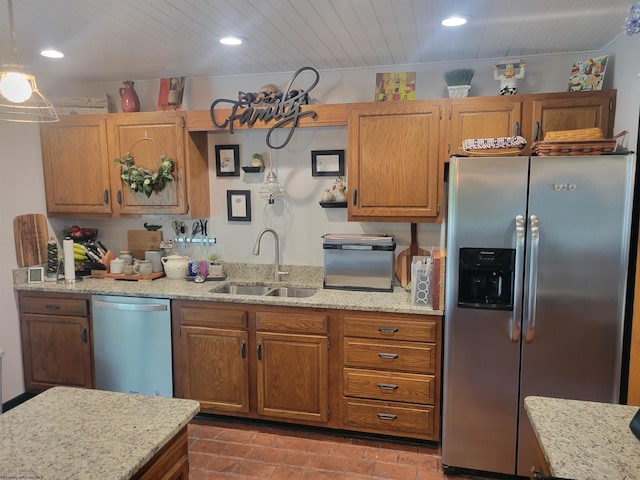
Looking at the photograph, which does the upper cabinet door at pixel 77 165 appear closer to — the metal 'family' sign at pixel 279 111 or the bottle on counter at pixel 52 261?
the bottle on counter at pixel 52 261

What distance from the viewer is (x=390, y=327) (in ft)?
8.94

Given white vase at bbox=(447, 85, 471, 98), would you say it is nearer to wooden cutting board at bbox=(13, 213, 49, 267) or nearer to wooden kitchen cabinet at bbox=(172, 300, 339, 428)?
wooden kitchen cabinet at bbox=(172, 300, 339, 428)

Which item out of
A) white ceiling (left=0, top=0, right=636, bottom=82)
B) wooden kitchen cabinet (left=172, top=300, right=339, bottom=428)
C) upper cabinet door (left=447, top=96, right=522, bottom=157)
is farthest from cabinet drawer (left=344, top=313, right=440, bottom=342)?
white ceiling (left=0, top=0, right=636, bottom=82)

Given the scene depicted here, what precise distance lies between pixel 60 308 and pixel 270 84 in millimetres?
2238

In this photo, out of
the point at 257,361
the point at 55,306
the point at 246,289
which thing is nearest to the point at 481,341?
the point at 257,361

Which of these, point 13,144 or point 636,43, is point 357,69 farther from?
point 13,144

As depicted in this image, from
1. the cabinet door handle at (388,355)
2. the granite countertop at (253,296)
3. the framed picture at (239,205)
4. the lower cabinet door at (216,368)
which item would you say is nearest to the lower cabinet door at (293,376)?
the lower cabinet door at (216,368)

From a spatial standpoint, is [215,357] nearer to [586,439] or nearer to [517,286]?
[517,286]

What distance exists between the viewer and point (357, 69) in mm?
3225

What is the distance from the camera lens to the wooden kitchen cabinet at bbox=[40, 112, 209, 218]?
3.31m

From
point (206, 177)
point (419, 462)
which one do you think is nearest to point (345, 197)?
point (206, 177)

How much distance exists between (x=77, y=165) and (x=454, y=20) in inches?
113

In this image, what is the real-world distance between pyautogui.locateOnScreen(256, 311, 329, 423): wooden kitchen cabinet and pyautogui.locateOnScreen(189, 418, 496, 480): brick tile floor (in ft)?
0.50

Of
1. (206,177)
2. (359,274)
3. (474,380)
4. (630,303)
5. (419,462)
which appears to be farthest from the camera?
(206,177)
